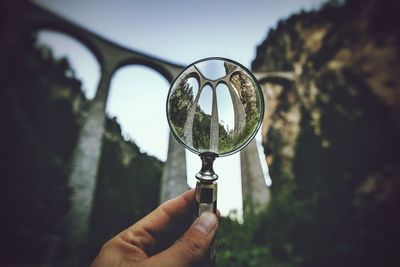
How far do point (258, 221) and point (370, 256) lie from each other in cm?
233

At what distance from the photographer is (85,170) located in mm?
5430

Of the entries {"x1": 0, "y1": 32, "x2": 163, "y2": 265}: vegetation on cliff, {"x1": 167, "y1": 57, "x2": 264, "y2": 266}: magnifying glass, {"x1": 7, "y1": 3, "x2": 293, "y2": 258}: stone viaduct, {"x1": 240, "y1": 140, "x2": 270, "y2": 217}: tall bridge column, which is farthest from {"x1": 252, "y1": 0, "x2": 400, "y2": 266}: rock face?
{"x1": 167, "y1": 57, "x2": 264, "y2": 266}: magnifying glass

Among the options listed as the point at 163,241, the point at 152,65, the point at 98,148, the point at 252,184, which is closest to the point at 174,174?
the point at 98,148

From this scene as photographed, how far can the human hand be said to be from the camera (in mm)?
980

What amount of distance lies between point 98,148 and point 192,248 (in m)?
5.26

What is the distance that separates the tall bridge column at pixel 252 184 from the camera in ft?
21.4

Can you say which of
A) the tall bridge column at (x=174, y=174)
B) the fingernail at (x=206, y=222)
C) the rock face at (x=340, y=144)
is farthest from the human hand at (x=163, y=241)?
the rock face at (x=340, y=144)

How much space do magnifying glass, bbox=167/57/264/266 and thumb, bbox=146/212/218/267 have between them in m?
0.31

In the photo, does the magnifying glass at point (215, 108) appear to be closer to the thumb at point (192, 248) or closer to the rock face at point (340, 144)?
the thumb at point (192, 248)

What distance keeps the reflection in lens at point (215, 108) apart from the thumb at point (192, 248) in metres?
0.33

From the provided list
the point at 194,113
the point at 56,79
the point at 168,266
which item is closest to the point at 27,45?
the point at 56,79

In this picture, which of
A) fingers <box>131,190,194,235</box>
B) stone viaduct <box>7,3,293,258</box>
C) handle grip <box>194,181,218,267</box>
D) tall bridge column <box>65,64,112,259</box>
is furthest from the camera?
stone viaduct <box>7,3,293,258</box>

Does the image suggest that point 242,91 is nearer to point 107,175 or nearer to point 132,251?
point 132,251

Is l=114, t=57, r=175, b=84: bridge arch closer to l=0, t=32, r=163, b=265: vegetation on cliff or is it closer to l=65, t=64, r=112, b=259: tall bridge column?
l=65, t=64, r=112, b=259: tall bridge column
